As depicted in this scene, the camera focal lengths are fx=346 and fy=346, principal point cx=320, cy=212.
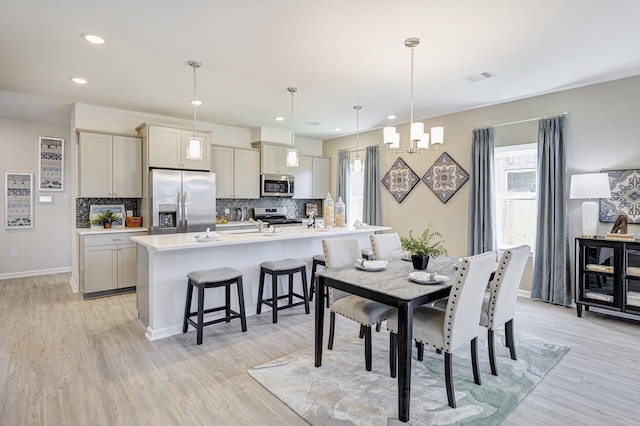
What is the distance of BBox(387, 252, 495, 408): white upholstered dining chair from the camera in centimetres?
220

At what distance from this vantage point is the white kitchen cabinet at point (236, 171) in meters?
6.18

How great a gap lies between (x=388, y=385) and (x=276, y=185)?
4990mm

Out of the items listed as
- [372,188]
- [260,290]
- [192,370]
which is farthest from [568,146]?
[192,370]

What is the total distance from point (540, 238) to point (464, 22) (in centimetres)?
309

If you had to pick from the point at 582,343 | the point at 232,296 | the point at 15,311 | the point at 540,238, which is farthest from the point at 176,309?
the point at 540,238

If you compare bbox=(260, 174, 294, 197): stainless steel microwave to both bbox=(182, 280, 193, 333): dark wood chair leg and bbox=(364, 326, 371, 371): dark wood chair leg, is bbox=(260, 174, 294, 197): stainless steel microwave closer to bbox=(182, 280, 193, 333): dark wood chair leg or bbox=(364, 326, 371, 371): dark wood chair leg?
bbox=(182, 280, 193, 333): dark wood chair leg

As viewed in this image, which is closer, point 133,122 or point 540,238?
point 540,238

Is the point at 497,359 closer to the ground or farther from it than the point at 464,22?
closer to the ground

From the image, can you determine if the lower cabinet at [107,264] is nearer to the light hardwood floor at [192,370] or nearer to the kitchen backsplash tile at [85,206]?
the light hardwood floor at [192,370]

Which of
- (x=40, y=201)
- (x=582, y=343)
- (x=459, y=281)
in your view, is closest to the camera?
(x=459, y=281)

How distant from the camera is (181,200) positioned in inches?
209

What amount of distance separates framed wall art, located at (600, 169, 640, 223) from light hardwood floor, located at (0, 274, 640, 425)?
1.18m

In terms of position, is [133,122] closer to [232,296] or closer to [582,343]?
[232,296]

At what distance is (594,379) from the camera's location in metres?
2.63
